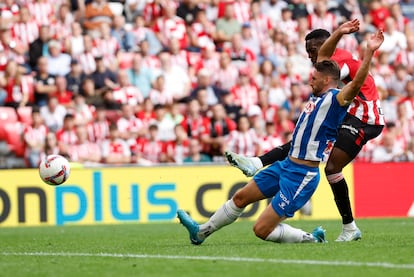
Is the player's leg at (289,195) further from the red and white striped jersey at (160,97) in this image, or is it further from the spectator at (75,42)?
the spectator at (75,42)

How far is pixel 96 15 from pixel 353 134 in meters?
10.2

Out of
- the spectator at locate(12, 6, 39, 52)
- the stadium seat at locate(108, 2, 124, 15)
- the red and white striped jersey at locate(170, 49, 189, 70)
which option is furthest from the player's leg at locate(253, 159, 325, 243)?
the stadium seat at locate(108, 2, 124, 15)

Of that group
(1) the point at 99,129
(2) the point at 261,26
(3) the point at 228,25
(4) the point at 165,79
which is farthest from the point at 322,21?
(1) the point at 99,129

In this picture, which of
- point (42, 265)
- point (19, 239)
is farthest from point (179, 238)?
point (42, 265)

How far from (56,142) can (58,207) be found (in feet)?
4.84

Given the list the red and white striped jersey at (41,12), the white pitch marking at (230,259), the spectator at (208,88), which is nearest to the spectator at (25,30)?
the red and white striped jersey at (41,12)

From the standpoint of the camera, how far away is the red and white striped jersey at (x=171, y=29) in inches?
805

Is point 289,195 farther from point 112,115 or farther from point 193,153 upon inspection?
point 112,115

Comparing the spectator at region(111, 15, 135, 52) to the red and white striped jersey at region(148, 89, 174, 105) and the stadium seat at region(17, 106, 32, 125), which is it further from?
the stadium seat at region(17, 106, 32, 125)

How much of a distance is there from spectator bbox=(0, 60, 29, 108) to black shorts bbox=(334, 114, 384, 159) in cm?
855

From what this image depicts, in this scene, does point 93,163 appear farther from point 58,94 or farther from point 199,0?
point 199,0

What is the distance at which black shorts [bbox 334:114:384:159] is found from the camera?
1084cm

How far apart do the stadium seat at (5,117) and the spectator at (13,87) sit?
23 centimetres

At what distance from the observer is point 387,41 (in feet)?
72.0
